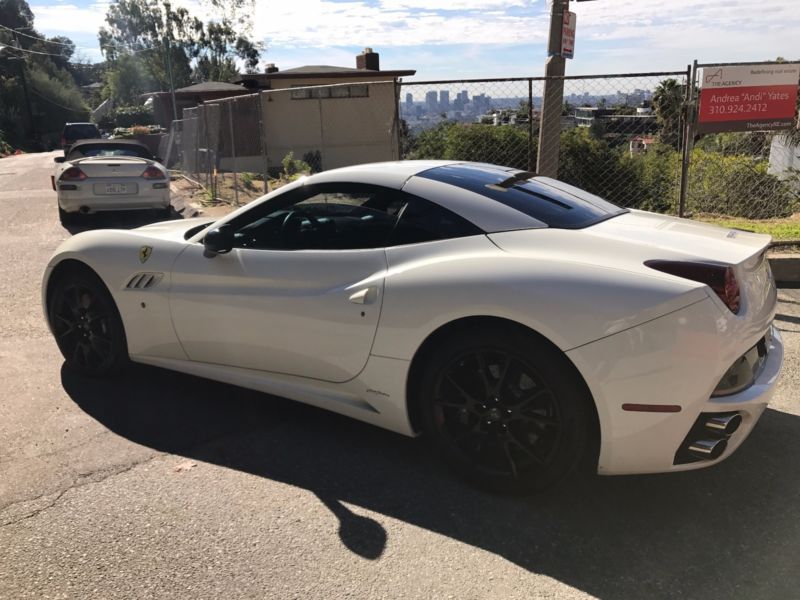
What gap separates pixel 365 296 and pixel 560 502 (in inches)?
50.7

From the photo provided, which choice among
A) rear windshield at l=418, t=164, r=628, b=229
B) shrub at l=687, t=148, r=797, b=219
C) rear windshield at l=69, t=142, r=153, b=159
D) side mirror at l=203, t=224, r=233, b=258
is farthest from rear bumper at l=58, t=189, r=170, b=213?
shrub at l=687, t=148, r=797, b=219

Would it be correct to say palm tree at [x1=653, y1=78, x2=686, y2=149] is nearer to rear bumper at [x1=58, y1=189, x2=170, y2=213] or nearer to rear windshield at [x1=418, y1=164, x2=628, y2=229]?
rear windshield at [x1=418, y1=164, x2=628, y2=229]

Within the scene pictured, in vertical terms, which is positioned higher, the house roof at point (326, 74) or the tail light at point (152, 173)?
the house roof at point (326, 74)

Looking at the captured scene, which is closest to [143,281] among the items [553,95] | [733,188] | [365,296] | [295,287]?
[295,287]

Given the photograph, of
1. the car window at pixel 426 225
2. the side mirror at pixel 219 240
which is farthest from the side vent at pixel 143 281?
the car window at pixel 426 225

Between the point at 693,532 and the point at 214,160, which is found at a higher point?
the point at 214,160

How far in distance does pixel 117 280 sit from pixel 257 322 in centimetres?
115

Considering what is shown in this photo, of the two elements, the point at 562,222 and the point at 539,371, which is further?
the point at 562,222

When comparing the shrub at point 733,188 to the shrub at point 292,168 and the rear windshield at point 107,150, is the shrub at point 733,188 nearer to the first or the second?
the rear windshield at point 107,150

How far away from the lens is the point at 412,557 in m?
2.57

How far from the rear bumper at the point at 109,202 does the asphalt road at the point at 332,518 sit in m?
7.62

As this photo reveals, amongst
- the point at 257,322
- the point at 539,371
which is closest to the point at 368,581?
the point at 539,371

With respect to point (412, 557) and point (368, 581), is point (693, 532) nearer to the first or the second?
point (412, 557)

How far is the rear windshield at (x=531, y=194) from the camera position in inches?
127
